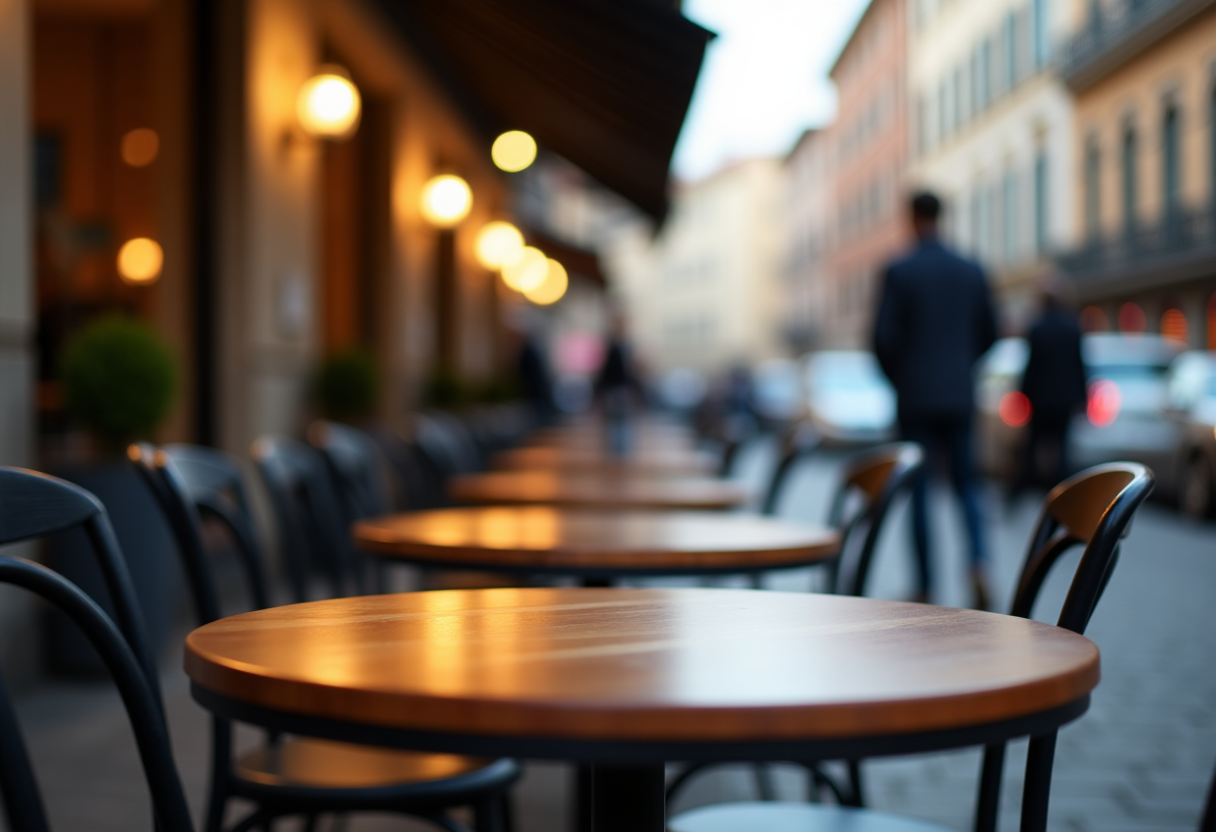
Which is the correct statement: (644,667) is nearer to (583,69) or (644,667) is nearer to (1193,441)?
(583,69)

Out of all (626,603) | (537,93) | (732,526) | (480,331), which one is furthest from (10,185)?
(480,331)

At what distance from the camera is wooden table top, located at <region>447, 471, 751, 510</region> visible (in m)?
3.56

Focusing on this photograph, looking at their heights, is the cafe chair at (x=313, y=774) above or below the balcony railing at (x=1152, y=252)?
below

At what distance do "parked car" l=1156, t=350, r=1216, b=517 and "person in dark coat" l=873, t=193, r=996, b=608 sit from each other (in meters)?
4.52

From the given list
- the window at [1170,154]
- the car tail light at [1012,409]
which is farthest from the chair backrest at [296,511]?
the car tail light at [1012,409]

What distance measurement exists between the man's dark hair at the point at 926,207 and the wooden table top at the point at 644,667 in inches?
186

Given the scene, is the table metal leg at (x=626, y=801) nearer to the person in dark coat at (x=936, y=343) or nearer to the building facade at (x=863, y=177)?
the person in dark coat at (x=936, y=343)

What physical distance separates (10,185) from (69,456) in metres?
1.35

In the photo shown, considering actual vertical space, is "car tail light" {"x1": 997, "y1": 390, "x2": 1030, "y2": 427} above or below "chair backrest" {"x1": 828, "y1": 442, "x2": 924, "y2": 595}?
below

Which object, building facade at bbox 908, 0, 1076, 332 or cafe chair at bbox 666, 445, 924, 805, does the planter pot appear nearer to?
cafe chair at bbox 666, 445, 924, 805

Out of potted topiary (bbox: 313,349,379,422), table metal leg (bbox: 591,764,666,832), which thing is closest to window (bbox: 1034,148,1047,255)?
potted topiary (bbox: 313,349,379,422)

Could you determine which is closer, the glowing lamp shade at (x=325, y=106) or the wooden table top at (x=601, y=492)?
the wooden table top at (x=601, y=492)

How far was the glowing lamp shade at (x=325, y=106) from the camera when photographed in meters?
7.08

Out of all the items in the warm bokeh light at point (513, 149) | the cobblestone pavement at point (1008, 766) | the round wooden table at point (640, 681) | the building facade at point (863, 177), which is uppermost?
the building facade at point (863, 177)
